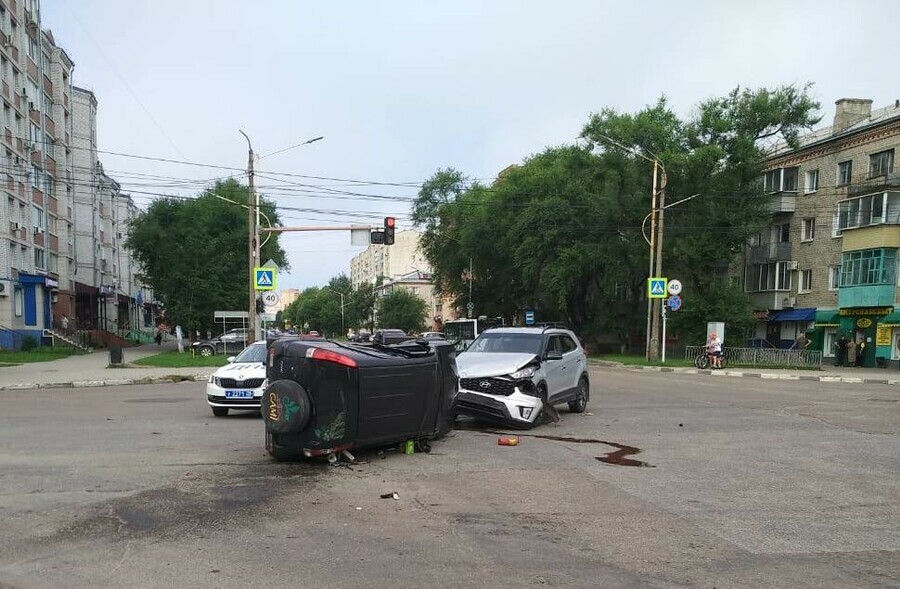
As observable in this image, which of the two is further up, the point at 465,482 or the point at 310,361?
the point at 310,361

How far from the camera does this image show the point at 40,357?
31766 mm

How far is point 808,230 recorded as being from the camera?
40969 millimetres

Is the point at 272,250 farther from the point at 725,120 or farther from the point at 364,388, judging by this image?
the point at 364,388

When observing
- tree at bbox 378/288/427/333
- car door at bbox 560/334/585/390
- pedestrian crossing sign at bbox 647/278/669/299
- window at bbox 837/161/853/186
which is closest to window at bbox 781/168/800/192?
window at bbox 837/161/853/186

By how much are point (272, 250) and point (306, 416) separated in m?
44.7

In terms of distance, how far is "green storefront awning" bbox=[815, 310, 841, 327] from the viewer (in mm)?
37053

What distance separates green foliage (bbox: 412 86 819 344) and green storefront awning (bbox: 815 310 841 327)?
15.4 ft

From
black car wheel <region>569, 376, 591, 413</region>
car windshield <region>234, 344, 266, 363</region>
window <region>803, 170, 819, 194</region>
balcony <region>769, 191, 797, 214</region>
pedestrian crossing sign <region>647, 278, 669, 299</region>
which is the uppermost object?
window <region>803, 170, 819, 194</region>

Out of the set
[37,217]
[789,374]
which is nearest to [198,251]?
[37,217]

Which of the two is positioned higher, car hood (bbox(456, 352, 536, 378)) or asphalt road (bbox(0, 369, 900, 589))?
car hood (bbox(456, 352, 536, 378))

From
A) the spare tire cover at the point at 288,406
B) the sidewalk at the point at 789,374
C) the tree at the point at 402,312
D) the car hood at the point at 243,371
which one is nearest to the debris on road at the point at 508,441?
the spare tire cover at the point at 288,406

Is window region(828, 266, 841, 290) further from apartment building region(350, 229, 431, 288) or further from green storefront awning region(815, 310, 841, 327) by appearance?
apartment building region(350, 229, 431, 288)

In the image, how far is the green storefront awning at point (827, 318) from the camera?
37.1m

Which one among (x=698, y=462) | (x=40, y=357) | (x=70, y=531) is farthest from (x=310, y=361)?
(x=40, y=357)
